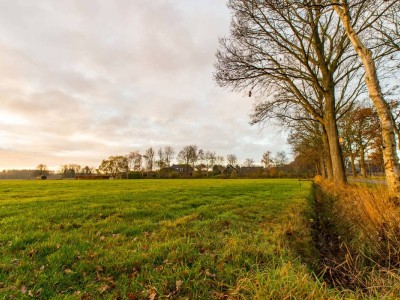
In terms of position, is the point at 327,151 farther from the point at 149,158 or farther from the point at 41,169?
the point at 41,169

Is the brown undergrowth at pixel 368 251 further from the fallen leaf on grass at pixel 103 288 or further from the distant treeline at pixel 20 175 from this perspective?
the distant treeline at pixel 20 175

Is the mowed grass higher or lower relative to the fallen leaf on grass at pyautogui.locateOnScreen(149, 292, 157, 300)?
higher

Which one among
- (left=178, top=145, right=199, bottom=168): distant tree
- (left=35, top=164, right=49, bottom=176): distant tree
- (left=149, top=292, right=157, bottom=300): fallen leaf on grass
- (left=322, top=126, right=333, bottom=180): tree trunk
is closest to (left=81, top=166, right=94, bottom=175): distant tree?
(left=35, top=164, right=49, bottom=176): distant tree

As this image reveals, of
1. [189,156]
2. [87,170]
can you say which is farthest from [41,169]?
[189,156]

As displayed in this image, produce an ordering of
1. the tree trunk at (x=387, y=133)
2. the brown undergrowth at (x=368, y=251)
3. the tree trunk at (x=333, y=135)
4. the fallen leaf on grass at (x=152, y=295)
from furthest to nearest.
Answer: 1. the tree trunk at (x=333, y=135)
2. the tree trunk at (x=387, y=133)
3. the brown undergrowth at (x=368, y=251)
4. the fallen leaf on grass at (x=152, y=295)

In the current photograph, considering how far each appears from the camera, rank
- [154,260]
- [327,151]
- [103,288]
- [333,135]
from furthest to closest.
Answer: [327,151] < [333,135] < [154,260] < [103,288]

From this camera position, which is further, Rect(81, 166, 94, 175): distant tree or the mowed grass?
Rect(81, 166, 94, 175): distant tree

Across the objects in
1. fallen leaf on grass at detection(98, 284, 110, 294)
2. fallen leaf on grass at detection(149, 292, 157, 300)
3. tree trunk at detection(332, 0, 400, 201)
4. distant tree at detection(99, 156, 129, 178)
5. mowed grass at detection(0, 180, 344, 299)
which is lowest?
fallen leaf on grass at detection(149, 292, 157, 300)

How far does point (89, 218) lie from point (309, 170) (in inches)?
3034

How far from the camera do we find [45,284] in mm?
3232

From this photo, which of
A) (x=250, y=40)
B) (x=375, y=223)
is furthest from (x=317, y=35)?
(x=375, y=223)

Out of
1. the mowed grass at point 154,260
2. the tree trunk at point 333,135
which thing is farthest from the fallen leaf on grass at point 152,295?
the tree trunk at point 333,135

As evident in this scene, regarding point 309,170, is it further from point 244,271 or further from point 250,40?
point 244,271

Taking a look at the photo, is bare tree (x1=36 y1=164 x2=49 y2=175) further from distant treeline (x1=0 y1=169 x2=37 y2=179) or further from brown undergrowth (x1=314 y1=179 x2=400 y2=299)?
brown undergrowth (x1=314 y1=179 x2=400 y2=299)
